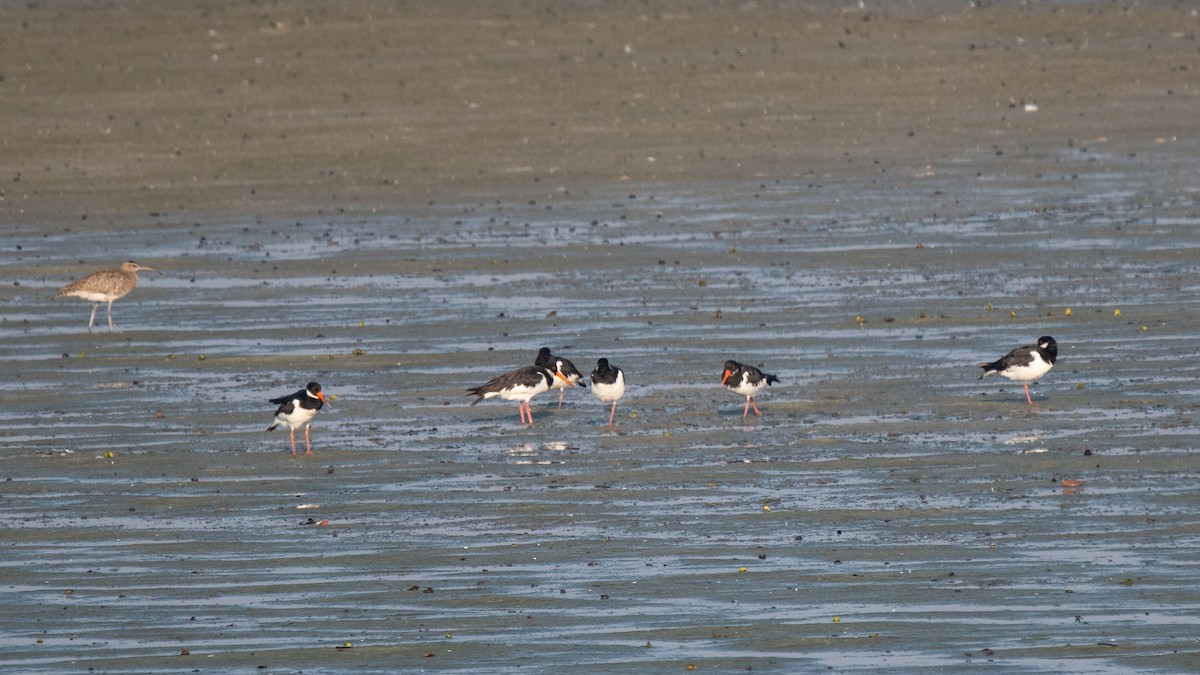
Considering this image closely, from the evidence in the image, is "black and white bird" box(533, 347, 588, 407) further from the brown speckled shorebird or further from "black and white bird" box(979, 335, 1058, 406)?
the brown speckled shorebird

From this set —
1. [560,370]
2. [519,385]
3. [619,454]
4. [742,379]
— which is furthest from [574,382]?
[619,454]

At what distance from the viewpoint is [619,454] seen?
51.2ft

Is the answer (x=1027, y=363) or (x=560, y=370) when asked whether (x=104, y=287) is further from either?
(x=1027, y=363)

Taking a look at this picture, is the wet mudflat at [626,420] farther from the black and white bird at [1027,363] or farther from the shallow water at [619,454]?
the black and white bird at [1027,363]

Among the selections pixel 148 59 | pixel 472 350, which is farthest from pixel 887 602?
pixel 148 59

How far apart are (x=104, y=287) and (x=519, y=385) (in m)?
6.46

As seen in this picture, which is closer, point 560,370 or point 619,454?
point 619,454

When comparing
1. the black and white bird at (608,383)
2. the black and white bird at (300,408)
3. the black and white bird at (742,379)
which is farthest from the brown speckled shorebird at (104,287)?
the black and white bird at (742,379)

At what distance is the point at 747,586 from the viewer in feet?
39.4

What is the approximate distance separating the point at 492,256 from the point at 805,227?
4.12m

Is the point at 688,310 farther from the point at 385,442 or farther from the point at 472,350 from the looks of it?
the point at 385,442

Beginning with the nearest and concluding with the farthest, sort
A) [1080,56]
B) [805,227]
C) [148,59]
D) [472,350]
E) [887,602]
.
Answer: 1. [887,602]
2. [472,350]
3. [805,227]
4. [1080,56]
5. [148,59]

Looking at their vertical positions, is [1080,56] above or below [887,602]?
above

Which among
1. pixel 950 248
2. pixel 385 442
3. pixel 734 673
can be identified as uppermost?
pixel 950 248
